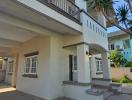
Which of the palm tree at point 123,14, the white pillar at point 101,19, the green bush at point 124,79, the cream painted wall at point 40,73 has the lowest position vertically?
the green bush at point 124,79

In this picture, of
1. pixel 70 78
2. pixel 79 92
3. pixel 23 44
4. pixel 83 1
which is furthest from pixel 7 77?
pixel 83 1

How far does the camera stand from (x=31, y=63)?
10.6 m

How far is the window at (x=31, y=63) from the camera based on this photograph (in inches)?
399

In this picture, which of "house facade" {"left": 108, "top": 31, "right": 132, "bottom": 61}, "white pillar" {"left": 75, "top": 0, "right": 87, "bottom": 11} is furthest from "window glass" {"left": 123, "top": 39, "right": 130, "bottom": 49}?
"white pillar" {"left": 75, "top": 0, "right": 87, "bottom": 11}

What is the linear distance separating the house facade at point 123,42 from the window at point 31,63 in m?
16.8

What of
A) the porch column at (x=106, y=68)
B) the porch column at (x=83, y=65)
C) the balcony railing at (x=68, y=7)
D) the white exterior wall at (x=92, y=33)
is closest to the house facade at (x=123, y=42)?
the porch column at (x=106, y=68)

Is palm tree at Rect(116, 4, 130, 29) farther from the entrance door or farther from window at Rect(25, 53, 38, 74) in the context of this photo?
window at Rect(25, 53, 38, 74)

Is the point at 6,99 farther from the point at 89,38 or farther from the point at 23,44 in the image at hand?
the point at 89,38

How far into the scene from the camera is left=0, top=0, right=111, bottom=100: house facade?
6.67 meters

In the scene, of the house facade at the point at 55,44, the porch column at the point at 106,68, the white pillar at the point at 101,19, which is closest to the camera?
the house facade at the point at 55,44

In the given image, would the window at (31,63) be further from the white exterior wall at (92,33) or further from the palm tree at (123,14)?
the palm tree at (123,14)

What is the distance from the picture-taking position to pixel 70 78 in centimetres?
995

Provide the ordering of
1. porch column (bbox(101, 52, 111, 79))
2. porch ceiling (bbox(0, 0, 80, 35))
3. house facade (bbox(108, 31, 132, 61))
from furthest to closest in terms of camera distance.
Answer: house facade (bbox(108, 31, 132, 61)), porch column (bbox(101, 52, 111, 79)), porch ceiling (bbox(0, 0, 80, 35))

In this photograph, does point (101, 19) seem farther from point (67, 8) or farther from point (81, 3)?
point (67, 8)
